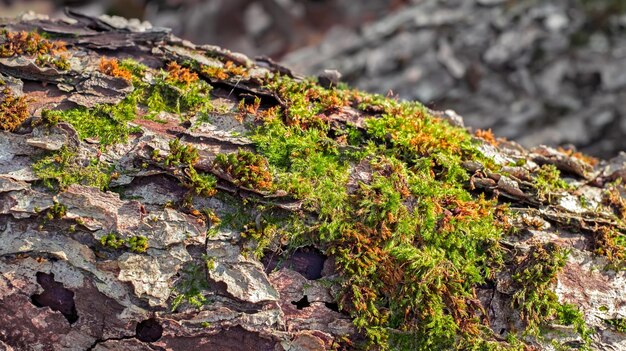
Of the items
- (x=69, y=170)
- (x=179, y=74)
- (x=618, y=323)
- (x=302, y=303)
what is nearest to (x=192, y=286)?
(x=302, y=303)

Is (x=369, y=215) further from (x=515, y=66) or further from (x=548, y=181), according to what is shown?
(x=515, y=66)

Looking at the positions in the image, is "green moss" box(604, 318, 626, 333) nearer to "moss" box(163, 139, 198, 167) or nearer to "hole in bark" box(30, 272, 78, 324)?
"moss" box(163, 139, 198, 167)

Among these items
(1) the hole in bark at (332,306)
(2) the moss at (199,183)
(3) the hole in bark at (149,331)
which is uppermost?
(2) the moss at (199,183)

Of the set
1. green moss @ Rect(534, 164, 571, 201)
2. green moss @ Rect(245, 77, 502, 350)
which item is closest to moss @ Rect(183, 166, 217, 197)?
green moss @ Rect(245, 77, 502, 350)

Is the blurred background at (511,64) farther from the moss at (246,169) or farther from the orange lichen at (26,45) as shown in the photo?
the moss at (246,169)

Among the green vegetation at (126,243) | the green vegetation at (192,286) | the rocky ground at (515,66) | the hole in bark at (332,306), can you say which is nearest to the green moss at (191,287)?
the green vegetation at (192,286)

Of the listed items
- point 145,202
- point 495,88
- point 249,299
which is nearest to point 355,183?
point 249,299
